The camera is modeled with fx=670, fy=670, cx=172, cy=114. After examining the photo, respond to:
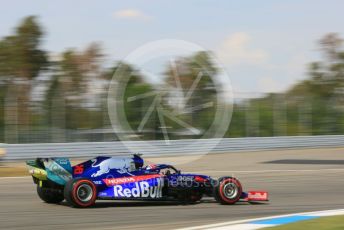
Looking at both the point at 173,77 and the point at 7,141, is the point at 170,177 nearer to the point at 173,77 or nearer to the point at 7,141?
the point at 173,77

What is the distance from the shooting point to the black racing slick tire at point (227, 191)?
447 inches

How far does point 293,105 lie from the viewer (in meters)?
30.1

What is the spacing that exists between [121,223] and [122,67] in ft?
21.2

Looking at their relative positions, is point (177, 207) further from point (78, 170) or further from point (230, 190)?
point (78, 170)

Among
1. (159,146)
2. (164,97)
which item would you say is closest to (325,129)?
(159,146)

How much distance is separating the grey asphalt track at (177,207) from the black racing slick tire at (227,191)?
0.17 meters

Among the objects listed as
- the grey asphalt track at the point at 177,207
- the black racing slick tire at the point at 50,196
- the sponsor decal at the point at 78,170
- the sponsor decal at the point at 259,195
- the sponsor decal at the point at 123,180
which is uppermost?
the sponsor decal at the point at 78,170

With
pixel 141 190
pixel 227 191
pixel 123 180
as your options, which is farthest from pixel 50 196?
pixel 227 191

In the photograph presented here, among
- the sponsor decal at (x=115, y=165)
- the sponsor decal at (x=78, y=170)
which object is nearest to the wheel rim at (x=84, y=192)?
the sponsor decal at (x=115, y=165)

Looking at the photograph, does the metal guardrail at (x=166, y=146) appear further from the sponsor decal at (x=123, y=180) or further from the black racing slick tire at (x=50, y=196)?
the sponsor decal at (x=123, y=180)

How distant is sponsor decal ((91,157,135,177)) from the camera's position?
36.5ft

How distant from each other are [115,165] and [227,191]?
77.1 inches

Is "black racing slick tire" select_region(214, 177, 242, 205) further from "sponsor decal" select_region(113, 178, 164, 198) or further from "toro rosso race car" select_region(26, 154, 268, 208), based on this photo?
"sponsor decal" select_region(113, 178, 164, 198)

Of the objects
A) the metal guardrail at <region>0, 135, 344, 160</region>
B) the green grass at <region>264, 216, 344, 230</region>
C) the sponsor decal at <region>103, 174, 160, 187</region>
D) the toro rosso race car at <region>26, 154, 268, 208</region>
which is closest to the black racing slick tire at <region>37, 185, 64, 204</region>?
the toro rosso race car at <region>26, 154, 268, 208</region>
